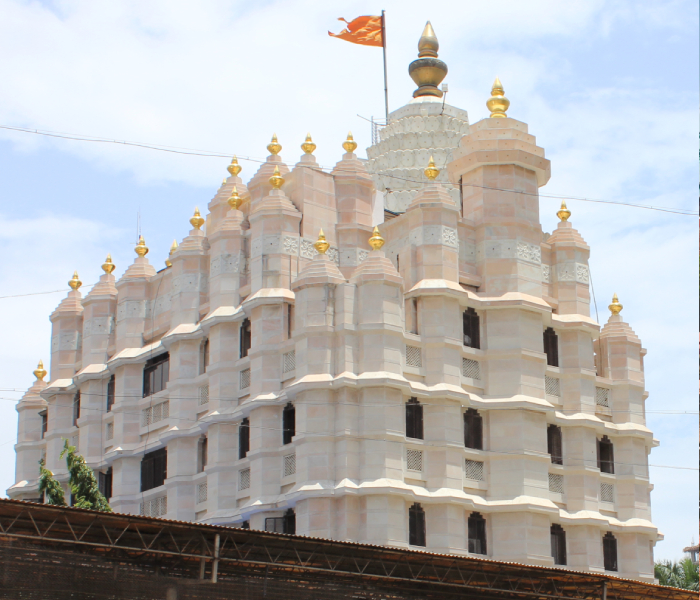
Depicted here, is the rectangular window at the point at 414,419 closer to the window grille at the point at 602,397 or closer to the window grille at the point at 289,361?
the window grille at the point at 289,361

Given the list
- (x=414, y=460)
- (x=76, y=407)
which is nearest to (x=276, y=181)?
(x=414, y=460)

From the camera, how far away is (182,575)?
3806 cm

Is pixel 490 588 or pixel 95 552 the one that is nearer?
pixel 95 552

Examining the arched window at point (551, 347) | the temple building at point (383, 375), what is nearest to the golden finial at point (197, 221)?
the temple building at point (383, 375)

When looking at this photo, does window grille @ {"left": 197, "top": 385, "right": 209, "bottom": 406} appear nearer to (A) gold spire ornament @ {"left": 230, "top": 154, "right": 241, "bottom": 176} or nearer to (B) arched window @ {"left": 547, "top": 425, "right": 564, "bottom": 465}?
(A) gold spire ornament @ {"left": 230, "top": 154, "right": 241, "bottom": 176}

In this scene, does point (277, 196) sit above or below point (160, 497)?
above

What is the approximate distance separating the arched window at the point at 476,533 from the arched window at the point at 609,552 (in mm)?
5770

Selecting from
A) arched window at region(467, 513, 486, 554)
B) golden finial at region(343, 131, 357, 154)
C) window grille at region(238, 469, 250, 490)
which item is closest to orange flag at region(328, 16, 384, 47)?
golden finial at region(343, 131, 357, 154)

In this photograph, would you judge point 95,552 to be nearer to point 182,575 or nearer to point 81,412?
point 182,575

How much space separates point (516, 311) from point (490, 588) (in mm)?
13331

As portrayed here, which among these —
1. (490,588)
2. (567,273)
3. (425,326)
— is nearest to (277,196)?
(425,326)

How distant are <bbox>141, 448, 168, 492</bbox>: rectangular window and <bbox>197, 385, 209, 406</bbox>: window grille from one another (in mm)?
2739

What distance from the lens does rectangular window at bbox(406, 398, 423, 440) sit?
49.0 m

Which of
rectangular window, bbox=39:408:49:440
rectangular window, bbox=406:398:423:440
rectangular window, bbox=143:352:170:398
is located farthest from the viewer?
rectangular window, bbox=39:408:49:440
